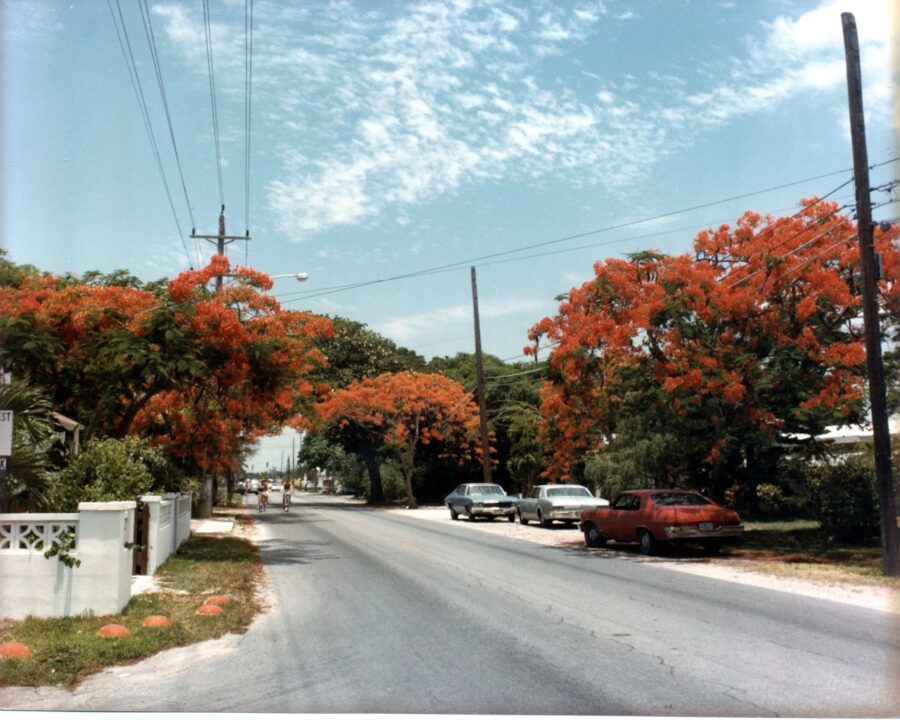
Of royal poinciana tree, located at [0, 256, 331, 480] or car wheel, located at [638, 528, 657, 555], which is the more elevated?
royal poinciana tree, located at [0, 256, 331, 480]

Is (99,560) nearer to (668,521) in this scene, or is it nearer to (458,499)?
(668,521)

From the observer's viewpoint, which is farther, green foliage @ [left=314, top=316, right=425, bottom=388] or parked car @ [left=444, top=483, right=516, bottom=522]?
green foliage @ [left=314, top=316, right=425, bottom=388]

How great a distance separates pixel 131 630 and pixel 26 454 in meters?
3.43

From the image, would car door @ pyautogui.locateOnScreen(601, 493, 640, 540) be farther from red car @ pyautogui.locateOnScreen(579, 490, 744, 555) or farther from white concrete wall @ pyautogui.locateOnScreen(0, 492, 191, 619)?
white concrete wall @ pyautogui.locateOnScreen(0, 492, 191, 619)

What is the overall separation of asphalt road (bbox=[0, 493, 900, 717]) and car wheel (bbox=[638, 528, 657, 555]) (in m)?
4.45

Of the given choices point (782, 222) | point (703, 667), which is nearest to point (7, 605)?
point (703, 667)

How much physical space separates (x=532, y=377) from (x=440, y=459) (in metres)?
7.75

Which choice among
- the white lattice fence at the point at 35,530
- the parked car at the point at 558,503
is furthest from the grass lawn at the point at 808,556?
the white lattice fence at the point at 35,530

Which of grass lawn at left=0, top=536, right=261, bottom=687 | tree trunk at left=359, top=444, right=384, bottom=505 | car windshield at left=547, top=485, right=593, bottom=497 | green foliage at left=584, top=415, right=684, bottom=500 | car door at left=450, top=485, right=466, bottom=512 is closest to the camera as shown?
grass lawn at left=0, top=536, right=261, bottom=687

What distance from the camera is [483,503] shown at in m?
33.3

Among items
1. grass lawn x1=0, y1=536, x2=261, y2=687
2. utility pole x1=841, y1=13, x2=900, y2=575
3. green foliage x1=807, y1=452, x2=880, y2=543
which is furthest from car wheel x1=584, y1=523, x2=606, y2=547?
grass lawn x1=0, y1=536, x2=261, y2=687

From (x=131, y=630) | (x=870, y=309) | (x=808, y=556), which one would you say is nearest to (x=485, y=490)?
(x=808, y=556)

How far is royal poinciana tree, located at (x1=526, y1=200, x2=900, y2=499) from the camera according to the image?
58.7ft

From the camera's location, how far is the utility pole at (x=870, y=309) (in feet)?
46.4
